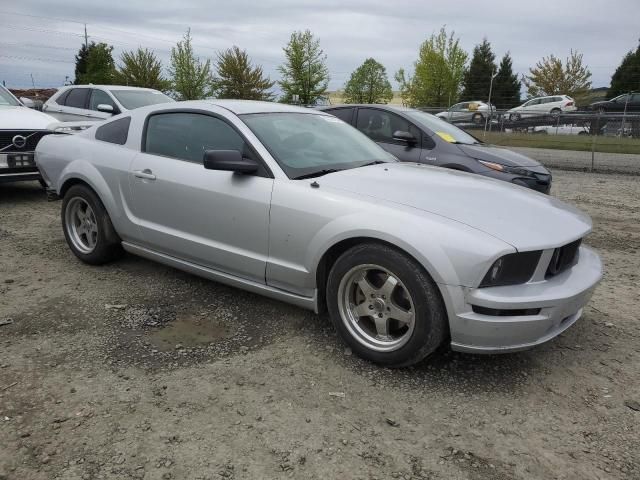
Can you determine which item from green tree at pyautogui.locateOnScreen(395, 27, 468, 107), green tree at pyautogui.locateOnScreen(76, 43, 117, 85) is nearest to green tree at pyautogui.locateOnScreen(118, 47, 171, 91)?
green tree at pyautogui.locateOnScreen(76, 43, 117, 85)

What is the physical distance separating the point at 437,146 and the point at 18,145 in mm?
5592

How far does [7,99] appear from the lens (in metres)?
8.47

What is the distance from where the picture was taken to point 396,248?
2990 mm

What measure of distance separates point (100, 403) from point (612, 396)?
2748mm

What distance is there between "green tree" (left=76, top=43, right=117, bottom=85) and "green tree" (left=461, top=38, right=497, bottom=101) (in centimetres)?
2917

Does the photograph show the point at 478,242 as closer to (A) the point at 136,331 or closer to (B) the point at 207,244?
(B) the point at 207,244

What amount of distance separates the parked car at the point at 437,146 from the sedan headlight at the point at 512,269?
417cm

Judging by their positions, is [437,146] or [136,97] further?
[136,97]

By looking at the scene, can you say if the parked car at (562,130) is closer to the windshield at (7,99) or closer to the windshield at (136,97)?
the windshield at (136,97)

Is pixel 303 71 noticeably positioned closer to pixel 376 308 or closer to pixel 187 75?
pixel 187 75

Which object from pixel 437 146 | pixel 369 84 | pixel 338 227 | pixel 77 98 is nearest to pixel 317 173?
pixel 338 227

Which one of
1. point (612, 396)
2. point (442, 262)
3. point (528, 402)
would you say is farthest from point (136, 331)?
point (612, 396)

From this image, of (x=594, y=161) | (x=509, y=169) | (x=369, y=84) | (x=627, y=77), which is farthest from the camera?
(x=627, y=77)

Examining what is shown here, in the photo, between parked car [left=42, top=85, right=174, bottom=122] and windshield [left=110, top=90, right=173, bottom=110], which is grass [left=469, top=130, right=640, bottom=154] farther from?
parked car [left=42, top=85, right=174, bottom=122]
